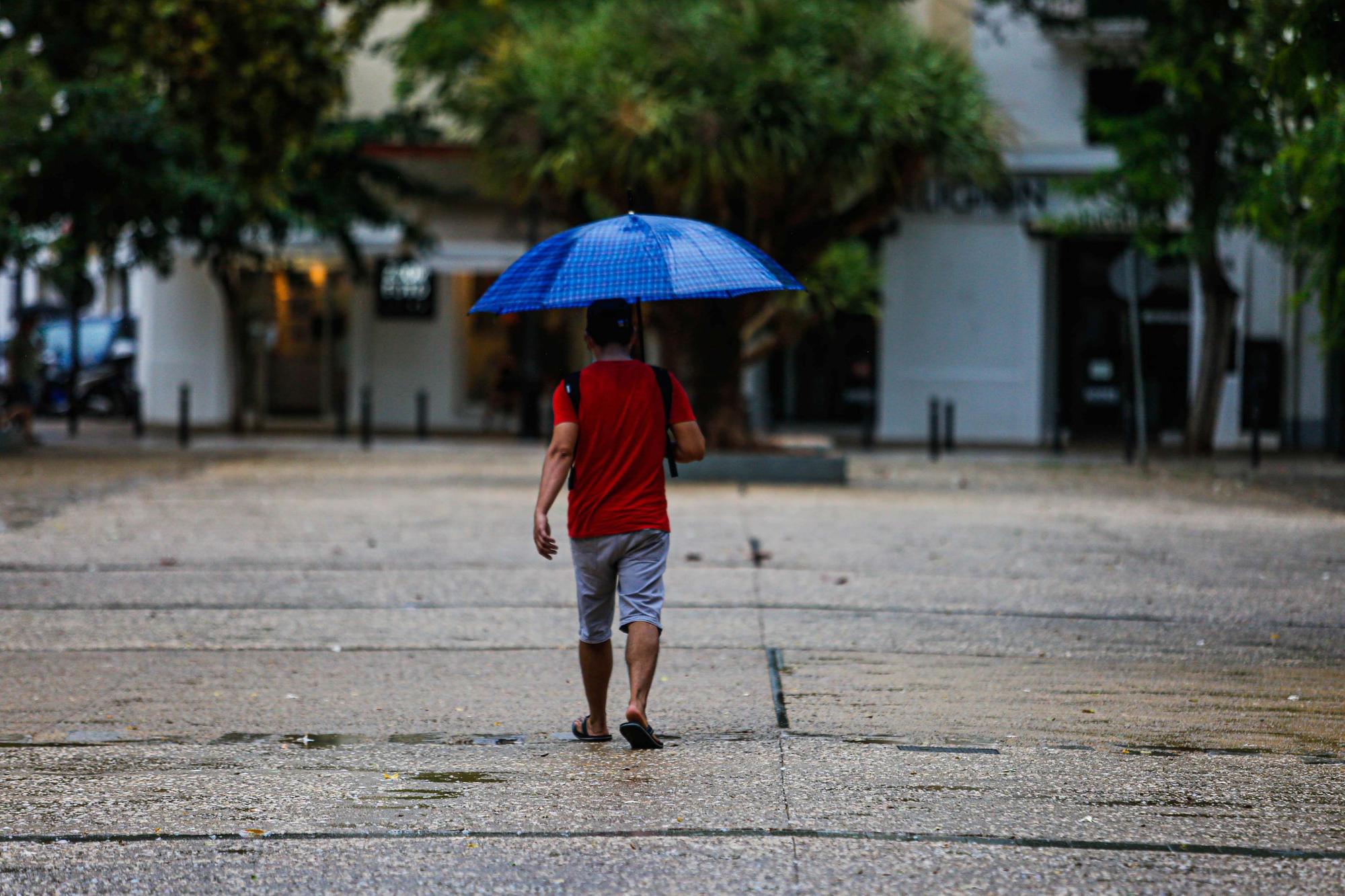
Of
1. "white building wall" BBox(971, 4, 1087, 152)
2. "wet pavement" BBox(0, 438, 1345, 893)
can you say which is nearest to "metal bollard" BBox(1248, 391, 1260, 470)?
"white building wall" BBox(971, 4, 1087, 152)

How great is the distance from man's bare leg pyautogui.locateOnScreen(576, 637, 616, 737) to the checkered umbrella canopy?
1276 mm

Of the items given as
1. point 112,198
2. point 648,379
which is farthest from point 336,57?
point 648,379

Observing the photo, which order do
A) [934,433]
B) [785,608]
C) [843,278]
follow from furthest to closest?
[843,278] < [934,433] < [785,608]

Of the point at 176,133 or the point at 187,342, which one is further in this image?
the point at 187,342

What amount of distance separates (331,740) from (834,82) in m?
13.5

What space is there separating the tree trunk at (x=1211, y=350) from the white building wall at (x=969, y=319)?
4468 millimetres

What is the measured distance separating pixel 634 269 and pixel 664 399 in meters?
0.56

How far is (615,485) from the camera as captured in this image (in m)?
6.43

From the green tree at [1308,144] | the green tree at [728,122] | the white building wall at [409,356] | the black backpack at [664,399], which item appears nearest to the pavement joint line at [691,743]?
the black backpack at [664,399]

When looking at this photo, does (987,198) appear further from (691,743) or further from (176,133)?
(691,743)

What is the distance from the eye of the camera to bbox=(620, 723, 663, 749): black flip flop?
6.31 m

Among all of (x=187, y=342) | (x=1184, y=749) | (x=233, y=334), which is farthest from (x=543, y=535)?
(x=187, y=342)

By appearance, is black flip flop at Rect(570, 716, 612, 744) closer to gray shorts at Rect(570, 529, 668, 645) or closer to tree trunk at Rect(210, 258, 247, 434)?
gray shorts at Rect(570, 529, 668, 645)

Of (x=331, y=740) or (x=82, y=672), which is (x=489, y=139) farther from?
(x=331, y=740)
